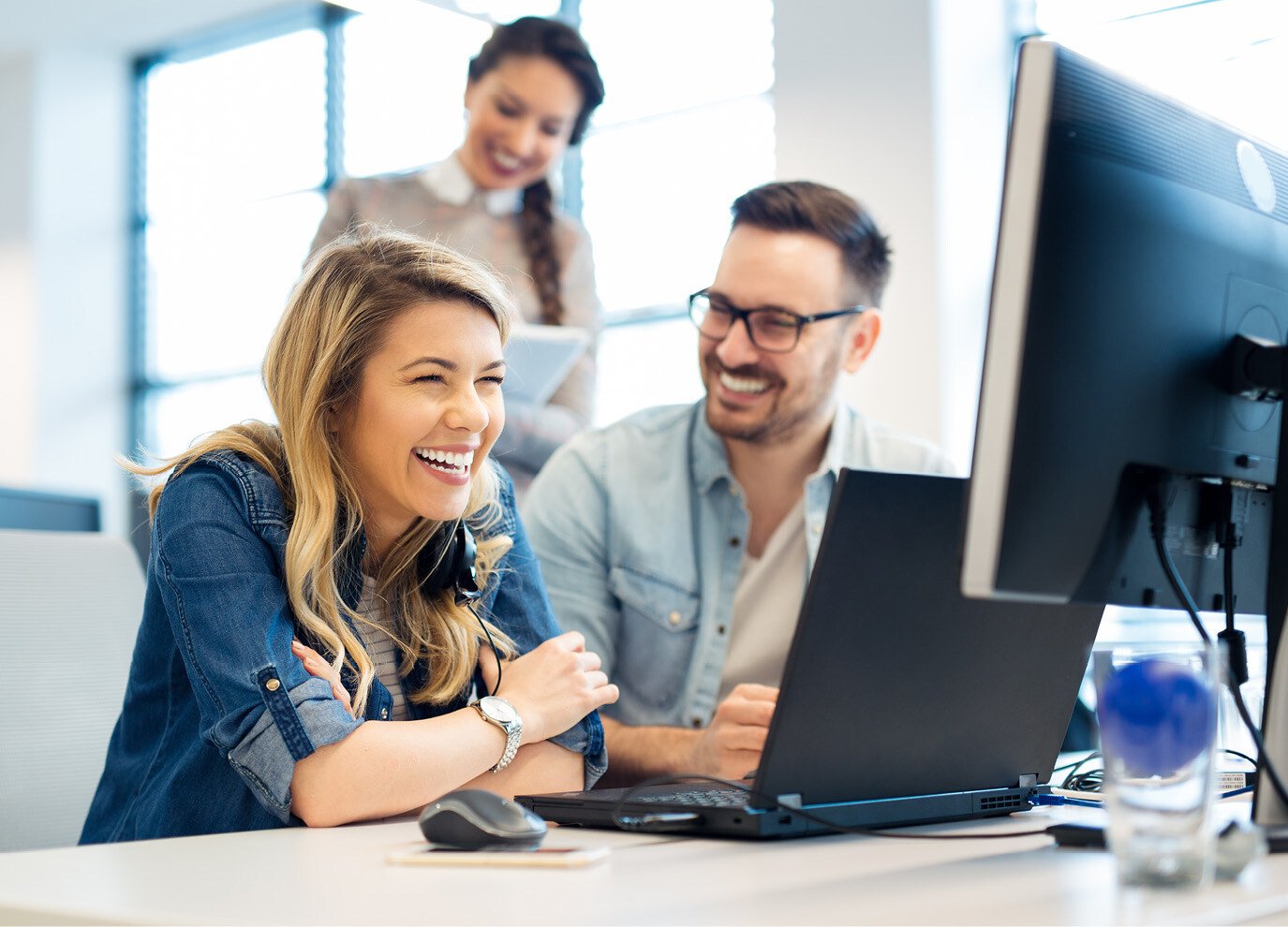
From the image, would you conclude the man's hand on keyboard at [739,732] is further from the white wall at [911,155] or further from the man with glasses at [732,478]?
the white wall at [911,155]

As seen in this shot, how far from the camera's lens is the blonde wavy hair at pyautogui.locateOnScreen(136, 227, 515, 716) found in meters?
1.37

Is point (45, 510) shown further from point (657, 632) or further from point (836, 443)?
point (836, 443)

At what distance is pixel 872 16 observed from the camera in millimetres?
3705

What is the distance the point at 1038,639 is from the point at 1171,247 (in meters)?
0.35

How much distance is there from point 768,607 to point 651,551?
18 centimetres

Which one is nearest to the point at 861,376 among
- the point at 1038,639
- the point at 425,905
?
the point at 1038,639

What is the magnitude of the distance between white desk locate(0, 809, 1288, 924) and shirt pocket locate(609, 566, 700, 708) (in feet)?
2.73

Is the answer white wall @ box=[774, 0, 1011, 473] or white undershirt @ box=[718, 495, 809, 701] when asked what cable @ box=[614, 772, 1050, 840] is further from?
white wall @ box=[774, 0, 1011, 473]

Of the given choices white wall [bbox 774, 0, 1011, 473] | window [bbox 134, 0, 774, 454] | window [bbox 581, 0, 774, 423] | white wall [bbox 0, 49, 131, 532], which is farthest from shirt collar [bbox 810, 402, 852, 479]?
white wall [bbox 0, 49, 131, 532]

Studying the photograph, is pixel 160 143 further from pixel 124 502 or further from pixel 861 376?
pixel 861 376

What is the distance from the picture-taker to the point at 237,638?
3.89 ft

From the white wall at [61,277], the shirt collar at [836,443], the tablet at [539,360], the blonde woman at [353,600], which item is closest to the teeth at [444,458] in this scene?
the blonde woman at [353,600]

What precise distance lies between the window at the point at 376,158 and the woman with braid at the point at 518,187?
0.67m

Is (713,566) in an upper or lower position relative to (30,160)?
lower
